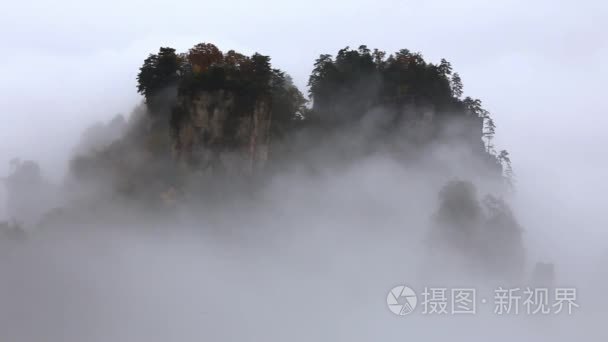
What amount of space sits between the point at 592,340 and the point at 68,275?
157 ft

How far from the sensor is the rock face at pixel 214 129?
225ft

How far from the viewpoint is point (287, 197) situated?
7556 cm

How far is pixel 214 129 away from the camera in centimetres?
6862
